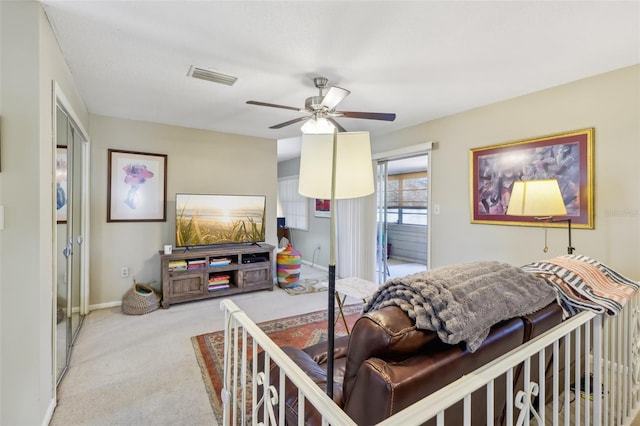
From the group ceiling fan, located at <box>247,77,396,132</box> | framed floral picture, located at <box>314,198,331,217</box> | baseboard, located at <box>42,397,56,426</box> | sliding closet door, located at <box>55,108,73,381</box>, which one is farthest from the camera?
framed floral picture, located at <box>314,198,331,217</box>

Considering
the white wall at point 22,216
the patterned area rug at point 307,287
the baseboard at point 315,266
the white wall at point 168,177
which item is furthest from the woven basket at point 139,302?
the baseboard at point 315,266

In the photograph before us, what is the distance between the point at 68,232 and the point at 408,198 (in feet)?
20.9

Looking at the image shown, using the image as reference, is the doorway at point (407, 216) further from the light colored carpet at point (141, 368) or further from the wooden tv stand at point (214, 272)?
the light colored carpet at point (141, 368)

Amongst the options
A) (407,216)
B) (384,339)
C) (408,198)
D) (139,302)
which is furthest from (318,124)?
(407,216)

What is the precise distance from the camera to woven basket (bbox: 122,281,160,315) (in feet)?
10.9

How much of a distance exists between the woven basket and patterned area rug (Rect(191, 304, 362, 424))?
1.02 m

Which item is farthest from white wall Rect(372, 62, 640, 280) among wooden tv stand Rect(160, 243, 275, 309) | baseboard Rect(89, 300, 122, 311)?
baseboard Rect(89, 300, 122, 311)

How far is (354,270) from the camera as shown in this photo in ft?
15.6

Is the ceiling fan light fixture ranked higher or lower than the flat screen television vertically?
higher

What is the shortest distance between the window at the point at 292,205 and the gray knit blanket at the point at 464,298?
526cm

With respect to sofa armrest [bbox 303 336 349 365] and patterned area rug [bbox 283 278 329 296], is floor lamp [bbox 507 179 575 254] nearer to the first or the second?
sofa armrest [bbox 303 336 349 365]

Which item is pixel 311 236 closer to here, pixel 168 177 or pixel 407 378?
pixel 168 177

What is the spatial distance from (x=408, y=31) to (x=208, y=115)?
2544 millimetres

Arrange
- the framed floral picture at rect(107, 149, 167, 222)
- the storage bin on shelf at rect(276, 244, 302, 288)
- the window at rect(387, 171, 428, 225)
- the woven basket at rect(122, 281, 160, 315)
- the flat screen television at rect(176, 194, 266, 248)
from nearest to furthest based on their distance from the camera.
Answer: the woven basket at rect(122, 281, 160, 315) → the framed floral picture at rect(107, 149, 167, 222) → the flat screen television at rect(176, 194, 266, 248) → the storage bin on shelf at rect(276, 244, 302, 288) → the window at rect(387, 171, 428, 225)
